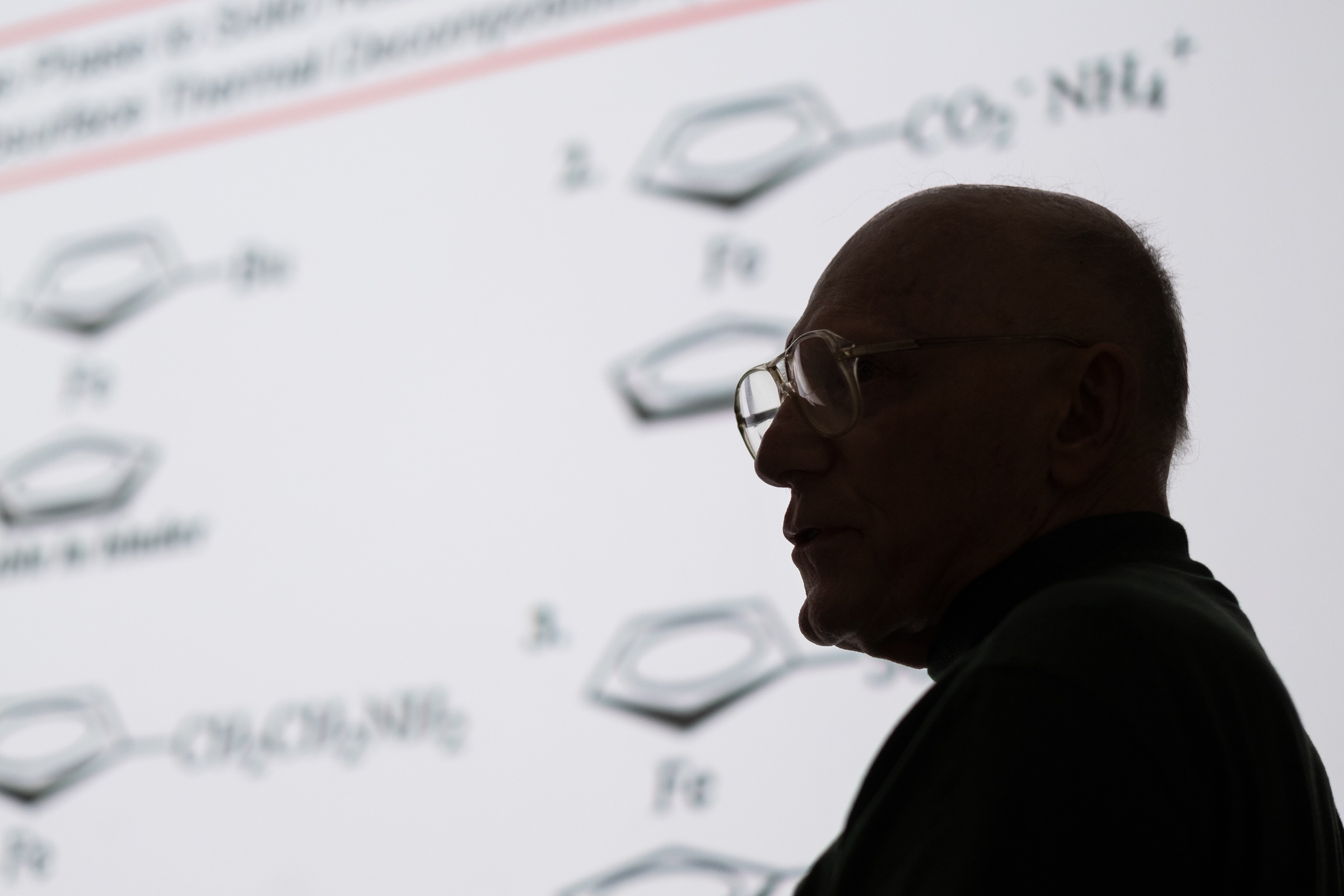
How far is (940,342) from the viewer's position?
2.07 feet

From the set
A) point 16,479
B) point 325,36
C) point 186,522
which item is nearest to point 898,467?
point 186,522

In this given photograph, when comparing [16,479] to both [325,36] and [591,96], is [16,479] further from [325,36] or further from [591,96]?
[591,96]

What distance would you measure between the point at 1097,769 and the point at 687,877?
74 cm

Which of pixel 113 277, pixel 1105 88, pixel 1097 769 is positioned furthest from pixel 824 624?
pixel 113 277

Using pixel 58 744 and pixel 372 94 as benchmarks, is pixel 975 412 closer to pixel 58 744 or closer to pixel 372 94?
pixel 372 94

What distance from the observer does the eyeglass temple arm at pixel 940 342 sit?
0.62 metres

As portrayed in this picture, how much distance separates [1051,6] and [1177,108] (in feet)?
0.52

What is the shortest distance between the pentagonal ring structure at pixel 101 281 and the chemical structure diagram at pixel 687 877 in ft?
2.85

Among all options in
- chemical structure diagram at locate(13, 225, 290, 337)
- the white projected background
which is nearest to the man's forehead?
the white projected background

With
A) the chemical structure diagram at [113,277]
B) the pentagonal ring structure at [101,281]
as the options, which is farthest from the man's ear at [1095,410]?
the pentagonal ring structure at [101,281]

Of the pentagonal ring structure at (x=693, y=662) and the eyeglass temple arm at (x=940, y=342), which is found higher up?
the eyeglass temple arm at (x=940, y=342)

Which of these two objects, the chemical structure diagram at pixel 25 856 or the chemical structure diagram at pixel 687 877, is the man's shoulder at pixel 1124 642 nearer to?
the chemical structure diagram at pixel 687 877

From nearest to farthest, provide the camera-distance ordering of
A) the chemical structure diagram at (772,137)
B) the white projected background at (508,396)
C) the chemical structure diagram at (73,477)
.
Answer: the white projected background at (508,396) → the chemical structure diagram at (772,137) → the chemical structure diagram at (73,477)

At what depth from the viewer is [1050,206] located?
65 centimetres
